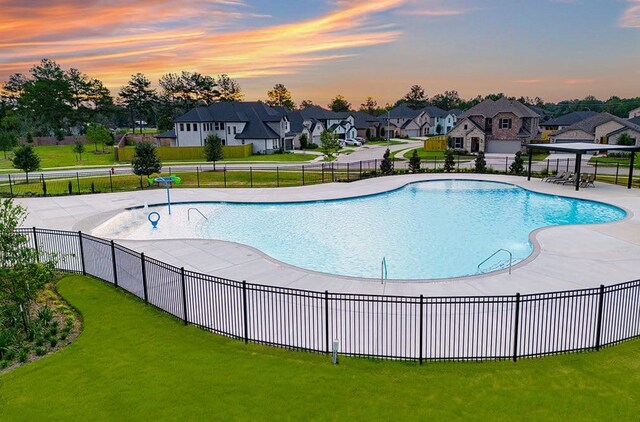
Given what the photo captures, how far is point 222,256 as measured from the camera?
58.3 ft

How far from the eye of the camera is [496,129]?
63812mm

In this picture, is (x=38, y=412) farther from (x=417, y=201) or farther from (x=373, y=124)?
(x=373, y=124)

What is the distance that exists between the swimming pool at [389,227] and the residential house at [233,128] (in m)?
39.5

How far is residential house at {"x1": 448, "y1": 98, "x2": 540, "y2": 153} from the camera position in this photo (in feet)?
206

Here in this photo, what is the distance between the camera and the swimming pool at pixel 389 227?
18.8 meters

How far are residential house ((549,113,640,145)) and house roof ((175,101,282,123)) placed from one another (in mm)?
41450

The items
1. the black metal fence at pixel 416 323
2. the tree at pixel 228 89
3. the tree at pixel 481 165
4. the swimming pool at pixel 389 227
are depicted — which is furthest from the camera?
the tree at pixel 228 89

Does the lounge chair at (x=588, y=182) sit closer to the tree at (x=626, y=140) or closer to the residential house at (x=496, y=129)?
the tree at (x=626, y=140)

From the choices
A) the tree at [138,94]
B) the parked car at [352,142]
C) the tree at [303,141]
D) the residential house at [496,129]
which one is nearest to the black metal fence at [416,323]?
the residential house at [496,129]

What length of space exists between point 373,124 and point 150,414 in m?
99.7

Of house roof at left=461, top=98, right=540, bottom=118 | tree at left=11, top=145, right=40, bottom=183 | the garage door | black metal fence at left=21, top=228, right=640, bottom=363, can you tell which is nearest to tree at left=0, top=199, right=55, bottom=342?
black metal fence at left=21, top=228, right=640, bottom=363

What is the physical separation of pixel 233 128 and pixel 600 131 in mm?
51037

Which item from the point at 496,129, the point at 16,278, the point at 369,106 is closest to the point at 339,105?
the point at 369,106

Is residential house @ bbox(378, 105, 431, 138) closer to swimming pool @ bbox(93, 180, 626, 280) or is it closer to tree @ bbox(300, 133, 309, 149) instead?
tree @ bbox(300, 133, 309, 149)
